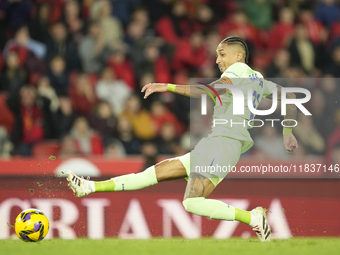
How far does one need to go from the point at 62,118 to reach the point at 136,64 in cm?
170

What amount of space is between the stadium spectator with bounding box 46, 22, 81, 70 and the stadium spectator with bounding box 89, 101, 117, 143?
120 centimetres

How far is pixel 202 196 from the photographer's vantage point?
17.8ft

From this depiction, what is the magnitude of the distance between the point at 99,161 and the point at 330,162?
3.09 metres

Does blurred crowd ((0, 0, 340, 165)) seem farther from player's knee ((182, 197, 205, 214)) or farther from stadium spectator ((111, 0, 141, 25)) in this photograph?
player's knee ((182, 197, 205, 214))

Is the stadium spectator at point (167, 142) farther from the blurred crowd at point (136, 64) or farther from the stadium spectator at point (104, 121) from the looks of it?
the stadium spectator at point (104, 121)

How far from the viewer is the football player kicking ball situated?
540 cm

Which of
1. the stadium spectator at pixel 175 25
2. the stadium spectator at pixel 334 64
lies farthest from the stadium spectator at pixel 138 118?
the stadium spectator at pixel 334 64

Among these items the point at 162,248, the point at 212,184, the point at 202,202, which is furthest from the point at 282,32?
the point at 162,248

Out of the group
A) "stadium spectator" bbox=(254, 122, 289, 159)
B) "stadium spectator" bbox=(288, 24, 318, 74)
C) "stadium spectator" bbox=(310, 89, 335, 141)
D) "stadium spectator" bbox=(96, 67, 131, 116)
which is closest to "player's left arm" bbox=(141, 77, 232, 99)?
"stadium spectator" bbox=(254, 122, 289, 159)

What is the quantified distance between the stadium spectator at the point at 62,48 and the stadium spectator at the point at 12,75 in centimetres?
60

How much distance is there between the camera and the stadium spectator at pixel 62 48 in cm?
1027

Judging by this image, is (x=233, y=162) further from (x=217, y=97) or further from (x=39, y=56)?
(x=39, y=56)

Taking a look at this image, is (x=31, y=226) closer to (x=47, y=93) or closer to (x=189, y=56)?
(x=47, y=93)

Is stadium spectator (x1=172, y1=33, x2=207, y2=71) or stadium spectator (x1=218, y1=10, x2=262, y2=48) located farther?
stadium spectator (x1=218, y1=10, x2=262, y2=48)
